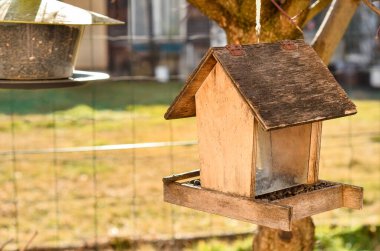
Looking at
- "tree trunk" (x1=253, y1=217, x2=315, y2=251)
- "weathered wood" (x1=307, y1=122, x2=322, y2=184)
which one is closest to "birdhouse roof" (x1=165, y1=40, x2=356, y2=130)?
"weathered wood" (x1=307, y1=122, x2=322, y2=184)

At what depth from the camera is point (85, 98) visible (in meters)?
11.0

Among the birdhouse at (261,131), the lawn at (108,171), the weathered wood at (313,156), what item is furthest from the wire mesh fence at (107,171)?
the weathered wood at (313,156)

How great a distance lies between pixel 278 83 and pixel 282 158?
1.16ft

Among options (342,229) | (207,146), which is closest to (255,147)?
(207,146)

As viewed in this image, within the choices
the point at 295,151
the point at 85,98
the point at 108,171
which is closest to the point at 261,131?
the point at 295,151

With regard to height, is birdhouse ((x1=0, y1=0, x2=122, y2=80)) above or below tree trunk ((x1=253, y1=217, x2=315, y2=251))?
above

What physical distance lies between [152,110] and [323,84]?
775cm

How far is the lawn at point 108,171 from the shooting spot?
18.1 feet

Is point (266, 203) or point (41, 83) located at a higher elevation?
point (41, 83)

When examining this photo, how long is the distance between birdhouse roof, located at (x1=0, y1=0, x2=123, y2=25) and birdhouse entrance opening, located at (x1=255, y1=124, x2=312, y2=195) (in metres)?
0.73

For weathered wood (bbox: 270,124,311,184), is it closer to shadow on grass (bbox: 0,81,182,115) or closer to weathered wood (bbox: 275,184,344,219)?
weathered wood (bbox: 275,184,344,219)

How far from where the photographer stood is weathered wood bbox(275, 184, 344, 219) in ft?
7.54

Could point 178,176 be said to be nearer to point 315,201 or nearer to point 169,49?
point 315,201

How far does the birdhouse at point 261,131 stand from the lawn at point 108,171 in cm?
232
